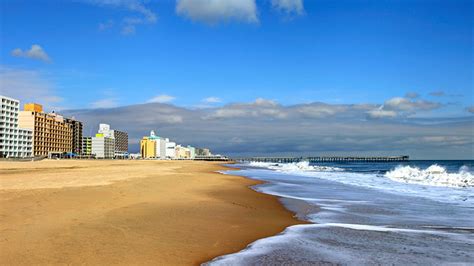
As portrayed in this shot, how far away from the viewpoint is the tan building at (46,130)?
118000mm

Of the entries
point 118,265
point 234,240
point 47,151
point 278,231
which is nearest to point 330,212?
point 278,231

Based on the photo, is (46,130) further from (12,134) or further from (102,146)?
(102,146)

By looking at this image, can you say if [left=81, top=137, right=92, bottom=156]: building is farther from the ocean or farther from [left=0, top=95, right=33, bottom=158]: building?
the ocean

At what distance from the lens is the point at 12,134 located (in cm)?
10656

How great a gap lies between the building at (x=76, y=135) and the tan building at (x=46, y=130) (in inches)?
279

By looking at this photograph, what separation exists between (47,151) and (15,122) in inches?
689

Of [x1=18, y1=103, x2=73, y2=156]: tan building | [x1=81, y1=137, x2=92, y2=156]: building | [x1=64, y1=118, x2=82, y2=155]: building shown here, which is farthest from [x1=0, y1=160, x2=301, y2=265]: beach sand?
[x1=81, y1=137, x2=92, y2=156]: building

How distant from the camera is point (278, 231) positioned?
8.76 m

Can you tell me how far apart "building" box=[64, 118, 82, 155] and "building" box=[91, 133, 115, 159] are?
9.13m

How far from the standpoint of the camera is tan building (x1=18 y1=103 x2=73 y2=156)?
118 m

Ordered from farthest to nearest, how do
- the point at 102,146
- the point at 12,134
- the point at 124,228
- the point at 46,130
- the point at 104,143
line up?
the point at 104,143 → the point at 102,146 → the point at 46,130 → the point at 12,134 → the point at 124,228

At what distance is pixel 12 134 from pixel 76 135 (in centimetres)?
5042

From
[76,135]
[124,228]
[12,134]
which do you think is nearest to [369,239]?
[124,228]

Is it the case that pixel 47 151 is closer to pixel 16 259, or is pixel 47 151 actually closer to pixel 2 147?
pixel 2 147
